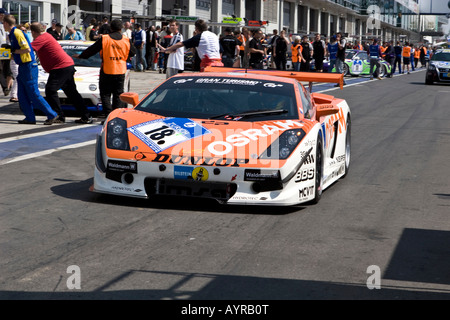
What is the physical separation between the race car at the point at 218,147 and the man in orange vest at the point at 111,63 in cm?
481

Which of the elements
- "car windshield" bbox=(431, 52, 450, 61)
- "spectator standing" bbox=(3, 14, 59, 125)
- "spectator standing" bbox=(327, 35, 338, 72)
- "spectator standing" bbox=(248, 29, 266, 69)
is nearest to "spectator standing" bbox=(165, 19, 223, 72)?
"spectator standing" bbox=(3, 14, 59, 125)

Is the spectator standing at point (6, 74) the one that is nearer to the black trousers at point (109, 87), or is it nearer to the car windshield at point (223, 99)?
the black trousers at point (109, 87)

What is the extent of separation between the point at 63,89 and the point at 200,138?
646 centimetres

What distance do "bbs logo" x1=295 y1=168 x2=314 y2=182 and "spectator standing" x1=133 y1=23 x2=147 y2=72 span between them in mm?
21205

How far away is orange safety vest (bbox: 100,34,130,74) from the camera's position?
12359 millimetres

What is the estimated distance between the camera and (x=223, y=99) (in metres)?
7.49

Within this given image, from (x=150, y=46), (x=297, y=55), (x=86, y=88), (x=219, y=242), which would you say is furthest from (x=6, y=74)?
(x=297, y=55)

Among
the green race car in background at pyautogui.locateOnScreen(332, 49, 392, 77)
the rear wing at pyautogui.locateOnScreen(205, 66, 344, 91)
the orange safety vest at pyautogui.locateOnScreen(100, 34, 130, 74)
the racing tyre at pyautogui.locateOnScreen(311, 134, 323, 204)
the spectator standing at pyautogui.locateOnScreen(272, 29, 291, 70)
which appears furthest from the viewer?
the green race car in background at pyautogui.locateOnScreen(332, 49, 392, 77)

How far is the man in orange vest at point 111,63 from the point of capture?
12.4 m

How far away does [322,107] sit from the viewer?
298 inches

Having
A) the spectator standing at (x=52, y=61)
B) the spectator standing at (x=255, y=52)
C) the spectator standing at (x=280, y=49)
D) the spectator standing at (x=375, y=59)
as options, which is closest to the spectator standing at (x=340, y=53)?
the spectator standing at (x=280, y=49)

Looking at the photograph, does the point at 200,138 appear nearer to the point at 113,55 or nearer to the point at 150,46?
the point at 113,55

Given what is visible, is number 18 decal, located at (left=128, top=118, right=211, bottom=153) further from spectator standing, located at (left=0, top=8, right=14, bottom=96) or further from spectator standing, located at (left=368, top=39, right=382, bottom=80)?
spectator standing, located at (left=368, top=39, right=382, bottom=80)
